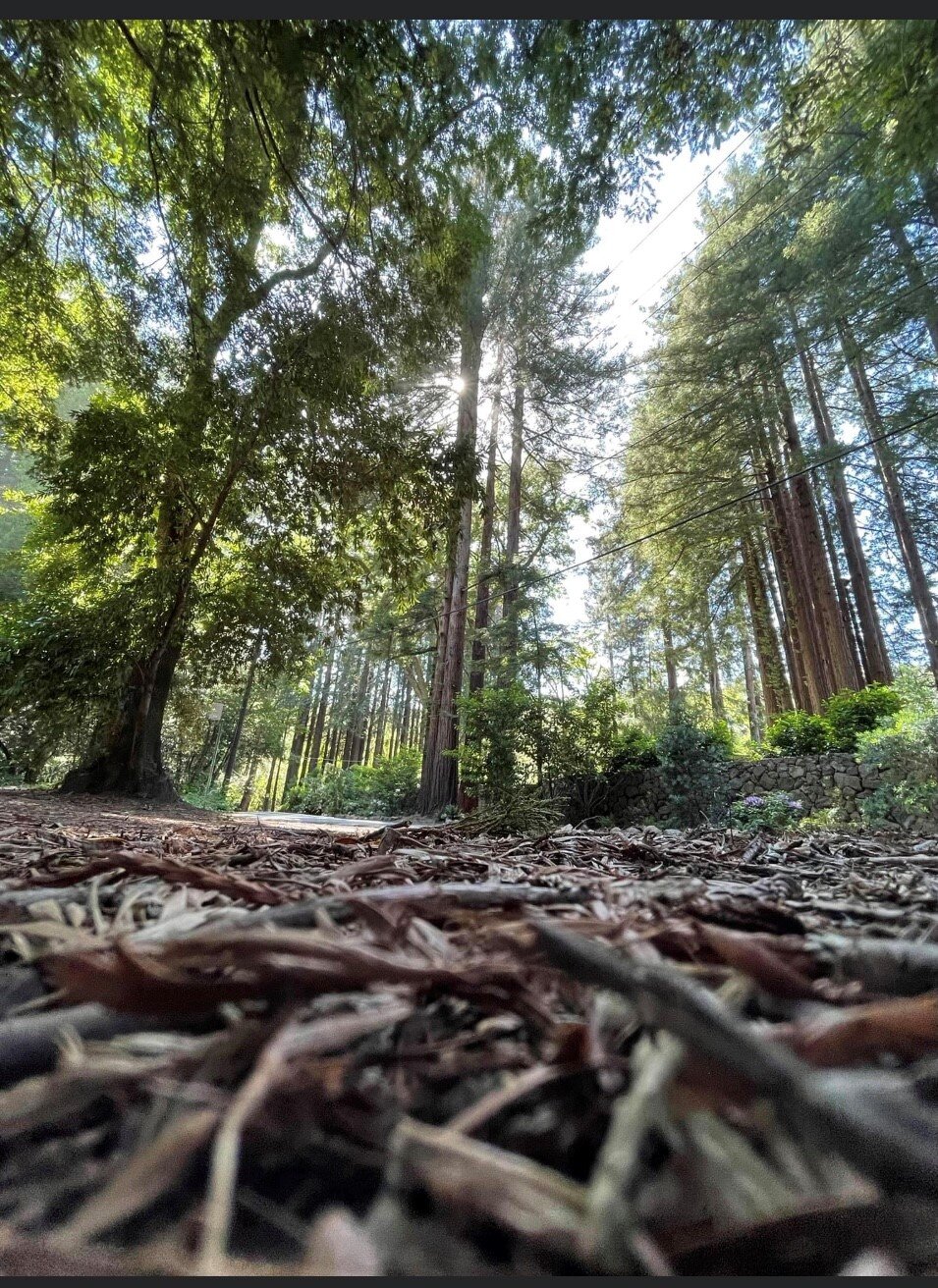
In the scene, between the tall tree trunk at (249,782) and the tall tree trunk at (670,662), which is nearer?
the tall tree trunk at (670,662)

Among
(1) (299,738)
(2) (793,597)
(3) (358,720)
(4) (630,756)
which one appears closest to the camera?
(4) (630,756)

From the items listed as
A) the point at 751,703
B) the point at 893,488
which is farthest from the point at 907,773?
the point at 751,703

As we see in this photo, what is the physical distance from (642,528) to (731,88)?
932cm

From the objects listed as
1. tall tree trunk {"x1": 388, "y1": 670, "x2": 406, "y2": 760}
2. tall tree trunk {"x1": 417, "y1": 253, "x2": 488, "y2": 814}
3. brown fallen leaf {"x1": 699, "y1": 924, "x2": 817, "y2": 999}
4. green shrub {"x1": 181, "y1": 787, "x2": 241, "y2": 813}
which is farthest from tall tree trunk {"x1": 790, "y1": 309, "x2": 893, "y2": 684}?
tall tree trunk {"x1": 388, "y1": 670, "x2": 406, "y2": 760}

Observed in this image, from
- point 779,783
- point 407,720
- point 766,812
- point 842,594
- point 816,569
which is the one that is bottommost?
point 766,812

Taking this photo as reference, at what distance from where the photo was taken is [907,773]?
5.02 m

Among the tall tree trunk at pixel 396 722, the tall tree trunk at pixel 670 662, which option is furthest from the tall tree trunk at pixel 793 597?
the tall tree trunk at pixel 396 722

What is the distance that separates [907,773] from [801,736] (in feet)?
9.04

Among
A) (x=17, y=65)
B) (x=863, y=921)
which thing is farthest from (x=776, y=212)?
(x=863, y=921)

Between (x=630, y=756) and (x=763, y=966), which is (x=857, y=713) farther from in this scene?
(x=763, y=966)

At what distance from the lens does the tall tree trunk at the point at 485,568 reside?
10219mm

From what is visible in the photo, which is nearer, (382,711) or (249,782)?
(382,711)

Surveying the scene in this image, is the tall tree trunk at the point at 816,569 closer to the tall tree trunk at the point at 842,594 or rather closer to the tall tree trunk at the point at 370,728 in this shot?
the tall tree trunk at the point at 842,594

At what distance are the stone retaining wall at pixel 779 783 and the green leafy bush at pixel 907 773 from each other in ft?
3.22
